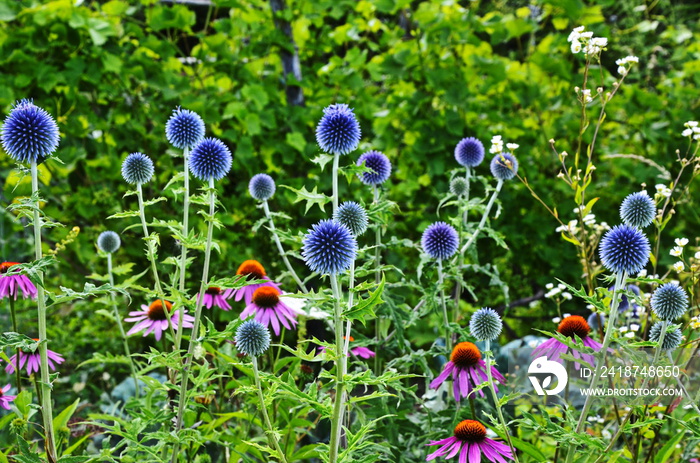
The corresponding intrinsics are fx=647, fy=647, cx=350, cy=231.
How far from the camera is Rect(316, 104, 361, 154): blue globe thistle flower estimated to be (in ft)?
6.32

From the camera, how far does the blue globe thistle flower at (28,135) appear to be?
1764 mm

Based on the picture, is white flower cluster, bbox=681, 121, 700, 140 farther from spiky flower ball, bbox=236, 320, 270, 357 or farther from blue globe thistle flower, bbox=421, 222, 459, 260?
spiky flower ball, bbox=236, 320, 270, 357

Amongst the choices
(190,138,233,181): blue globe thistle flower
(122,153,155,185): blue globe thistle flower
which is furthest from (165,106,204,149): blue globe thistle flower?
(122,153,155,185): blue globe thistle flower

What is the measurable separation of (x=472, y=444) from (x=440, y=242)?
731 millimetres

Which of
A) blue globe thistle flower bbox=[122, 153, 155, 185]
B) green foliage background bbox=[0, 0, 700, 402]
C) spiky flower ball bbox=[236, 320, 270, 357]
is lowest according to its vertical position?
spiky flower ball bbox=[236, 320, 270, 357]

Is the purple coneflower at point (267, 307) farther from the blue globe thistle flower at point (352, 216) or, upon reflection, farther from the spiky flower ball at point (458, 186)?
the spiky flower ball at point (458, 186)

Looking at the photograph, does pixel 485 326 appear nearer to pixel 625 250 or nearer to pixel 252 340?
pixel 625 250

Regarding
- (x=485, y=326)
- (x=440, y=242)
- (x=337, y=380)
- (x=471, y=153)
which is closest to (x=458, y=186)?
(x=471, y=153)

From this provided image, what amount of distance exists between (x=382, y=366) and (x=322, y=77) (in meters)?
2.36

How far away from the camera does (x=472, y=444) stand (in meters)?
1.93

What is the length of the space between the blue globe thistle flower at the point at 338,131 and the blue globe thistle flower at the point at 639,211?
0.83m

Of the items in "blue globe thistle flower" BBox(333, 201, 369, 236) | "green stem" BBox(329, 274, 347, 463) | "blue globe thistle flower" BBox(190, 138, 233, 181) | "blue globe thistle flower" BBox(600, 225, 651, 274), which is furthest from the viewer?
"blue globe thistle flower" BBox(190, 138, 233, 181)

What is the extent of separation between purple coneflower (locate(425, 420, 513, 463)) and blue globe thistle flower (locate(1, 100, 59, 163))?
1.40 m

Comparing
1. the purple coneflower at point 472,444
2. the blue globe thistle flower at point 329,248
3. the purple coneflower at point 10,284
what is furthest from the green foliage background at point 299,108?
the blue globe thistle flower at point 329,248
